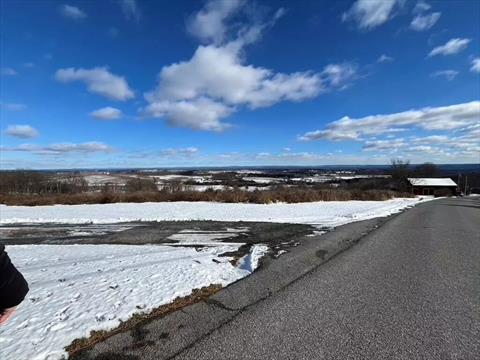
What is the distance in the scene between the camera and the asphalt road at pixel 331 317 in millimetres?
3594

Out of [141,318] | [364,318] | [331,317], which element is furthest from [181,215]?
[364,318]

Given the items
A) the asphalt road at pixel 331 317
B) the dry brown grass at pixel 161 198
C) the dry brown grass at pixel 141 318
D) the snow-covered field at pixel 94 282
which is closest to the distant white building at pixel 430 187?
the dry brown grass at pixel 161 198

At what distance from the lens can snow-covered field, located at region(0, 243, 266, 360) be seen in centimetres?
393

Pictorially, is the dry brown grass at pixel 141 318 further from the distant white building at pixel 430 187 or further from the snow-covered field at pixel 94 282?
the distant white building at pixel 430 187

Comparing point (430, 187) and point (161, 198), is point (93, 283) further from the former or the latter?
point (430, 187)

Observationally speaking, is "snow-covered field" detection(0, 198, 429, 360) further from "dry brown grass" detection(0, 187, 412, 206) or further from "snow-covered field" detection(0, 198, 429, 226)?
"dry brown grass" detection(0, 187, 412, 206)

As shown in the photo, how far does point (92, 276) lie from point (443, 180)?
347 ft

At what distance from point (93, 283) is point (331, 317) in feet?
13.3

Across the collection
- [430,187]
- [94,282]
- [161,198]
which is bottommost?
[430,187]

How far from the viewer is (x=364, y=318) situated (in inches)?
174

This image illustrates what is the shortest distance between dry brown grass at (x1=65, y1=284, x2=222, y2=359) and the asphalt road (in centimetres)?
15

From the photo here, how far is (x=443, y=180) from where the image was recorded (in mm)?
93312

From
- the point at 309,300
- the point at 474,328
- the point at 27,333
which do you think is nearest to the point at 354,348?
the point at 309,300

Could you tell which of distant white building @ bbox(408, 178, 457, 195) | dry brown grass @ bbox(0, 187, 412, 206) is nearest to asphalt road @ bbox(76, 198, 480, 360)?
dry brown grass @ bbox(0, 187, 412, 206)
